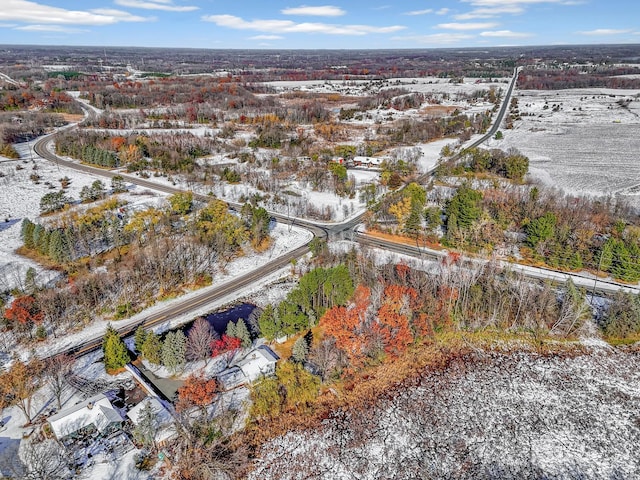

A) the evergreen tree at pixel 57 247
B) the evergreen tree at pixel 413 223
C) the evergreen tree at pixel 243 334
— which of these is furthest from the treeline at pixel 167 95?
the evergreen tree at pixel 243 334

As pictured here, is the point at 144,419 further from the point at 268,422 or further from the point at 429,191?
the point at 429,191

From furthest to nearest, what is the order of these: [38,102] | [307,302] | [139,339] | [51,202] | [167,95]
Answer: [167,95] < [38,102] < [51,202] < [307,302] < [139,339]

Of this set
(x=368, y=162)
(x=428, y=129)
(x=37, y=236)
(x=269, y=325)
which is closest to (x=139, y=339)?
(x=269, y=325)

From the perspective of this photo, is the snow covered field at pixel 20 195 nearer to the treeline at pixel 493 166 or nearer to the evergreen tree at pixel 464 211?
the evergreen tree at pixel 464 211

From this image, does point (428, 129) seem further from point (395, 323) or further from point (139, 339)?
point (139, 339)

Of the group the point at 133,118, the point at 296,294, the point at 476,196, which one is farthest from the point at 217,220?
the point at 133,118

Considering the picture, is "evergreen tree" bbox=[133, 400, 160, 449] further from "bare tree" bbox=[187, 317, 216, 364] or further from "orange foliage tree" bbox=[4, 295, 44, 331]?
"orange foliage tree" bbox=[4, 295, 44, 331]

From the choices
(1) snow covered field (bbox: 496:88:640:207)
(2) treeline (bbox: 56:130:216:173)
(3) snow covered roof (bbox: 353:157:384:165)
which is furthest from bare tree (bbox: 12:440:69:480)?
(1) snow covered field (bbox: 496:88:640:207)
